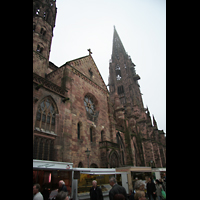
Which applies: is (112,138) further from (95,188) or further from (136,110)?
(136,110)

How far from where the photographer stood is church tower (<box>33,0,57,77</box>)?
17.4 meters

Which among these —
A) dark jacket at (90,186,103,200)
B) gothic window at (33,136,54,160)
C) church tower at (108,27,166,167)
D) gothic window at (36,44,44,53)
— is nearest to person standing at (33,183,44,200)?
dark jacket at (90,186,103,200)

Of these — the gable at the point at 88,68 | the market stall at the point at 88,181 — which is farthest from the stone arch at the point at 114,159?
the gable at the point at 88,68

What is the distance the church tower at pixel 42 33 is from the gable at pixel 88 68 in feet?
13.7

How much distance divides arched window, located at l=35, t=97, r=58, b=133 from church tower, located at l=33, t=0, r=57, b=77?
6638 mm

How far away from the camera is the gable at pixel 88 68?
669 inches

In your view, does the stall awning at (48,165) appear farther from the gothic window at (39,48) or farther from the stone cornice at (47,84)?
the gothic window at (39,48)

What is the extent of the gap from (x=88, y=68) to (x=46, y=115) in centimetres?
973

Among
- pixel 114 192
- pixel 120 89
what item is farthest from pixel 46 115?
pixel 120 89

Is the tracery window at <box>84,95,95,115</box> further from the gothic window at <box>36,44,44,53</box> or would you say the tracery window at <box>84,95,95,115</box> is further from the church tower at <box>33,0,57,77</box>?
the gothic window at <box>36,44,44,53</box>

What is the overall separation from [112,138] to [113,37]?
212 ft
